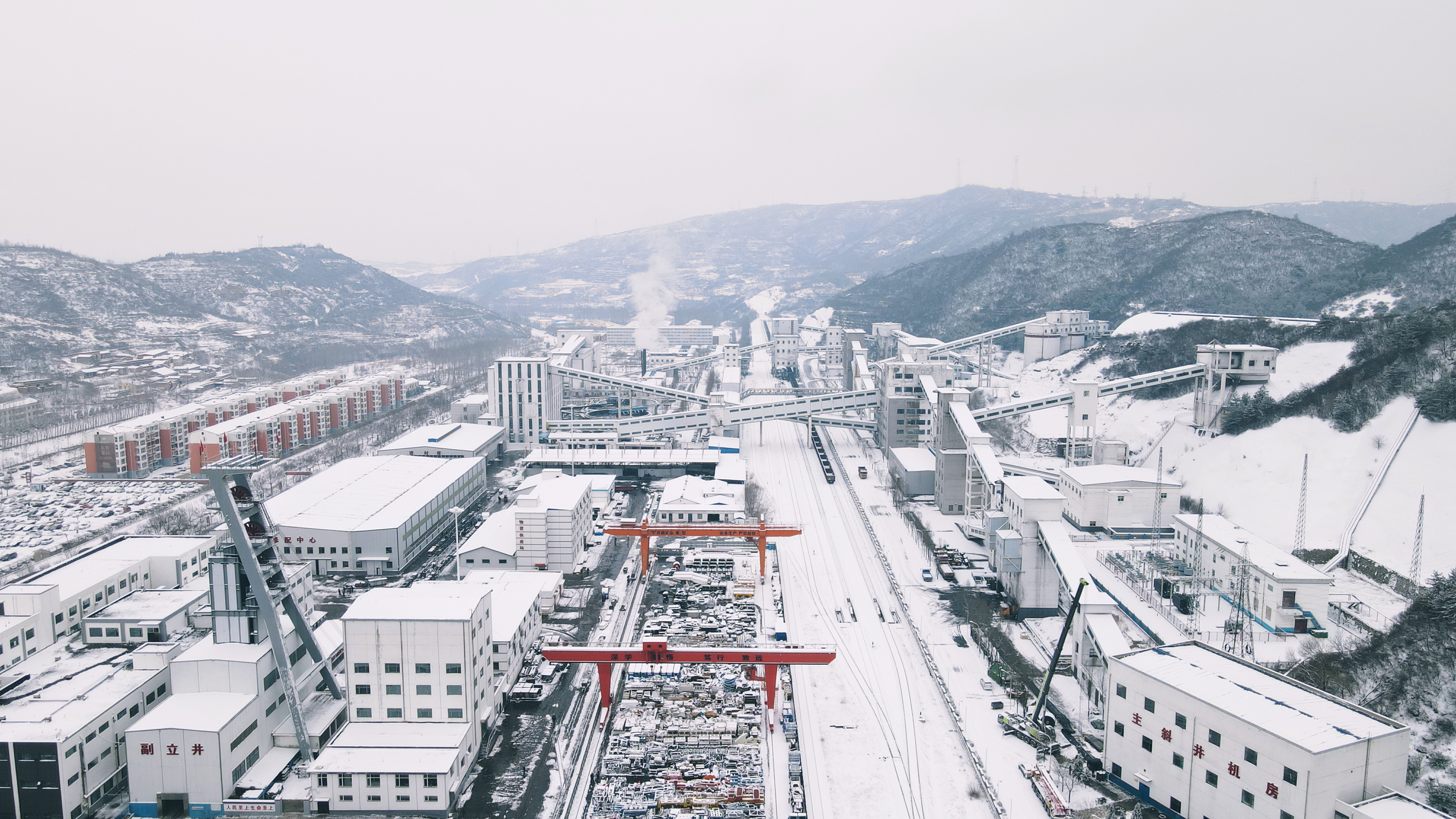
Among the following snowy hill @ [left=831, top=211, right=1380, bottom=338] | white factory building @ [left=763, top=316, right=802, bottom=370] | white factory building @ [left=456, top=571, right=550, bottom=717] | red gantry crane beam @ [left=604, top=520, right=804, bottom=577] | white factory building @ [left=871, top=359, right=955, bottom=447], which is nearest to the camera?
white factory building @ [left=456, top=571, right=550, bottom=717]

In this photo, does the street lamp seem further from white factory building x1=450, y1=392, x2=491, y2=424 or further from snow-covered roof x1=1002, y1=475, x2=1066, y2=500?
snow-covered roof x1=1002, y1=475, x2=1066, y2=500

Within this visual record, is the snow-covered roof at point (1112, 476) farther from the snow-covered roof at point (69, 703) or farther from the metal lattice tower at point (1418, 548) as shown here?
the snow-covered roof at point (69, 703)

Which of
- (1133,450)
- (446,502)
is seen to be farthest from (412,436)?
(1133,450)

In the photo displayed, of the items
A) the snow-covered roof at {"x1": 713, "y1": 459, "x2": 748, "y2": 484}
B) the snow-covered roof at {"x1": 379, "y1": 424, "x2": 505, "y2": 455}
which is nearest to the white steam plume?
the snow-covered roof at {"x1": 379, "y1": 424, "x2": 505, "y2": 455}

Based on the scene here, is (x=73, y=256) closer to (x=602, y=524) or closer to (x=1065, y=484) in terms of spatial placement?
(x=602, y=524)

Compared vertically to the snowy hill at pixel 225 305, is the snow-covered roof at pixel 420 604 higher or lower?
lower

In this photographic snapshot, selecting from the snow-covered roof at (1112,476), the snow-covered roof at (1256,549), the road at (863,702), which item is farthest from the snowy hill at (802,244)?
the road at (863,702)
